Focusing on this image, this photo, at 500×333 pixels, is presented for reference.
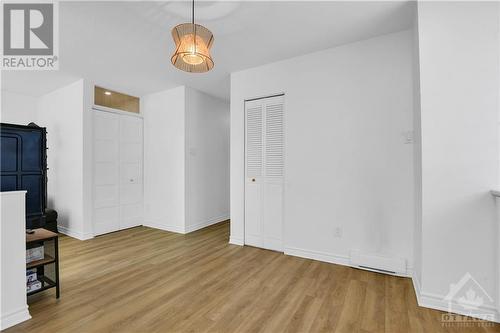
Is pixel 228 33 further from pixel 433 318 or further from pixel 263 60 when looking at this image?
pixel 433 318

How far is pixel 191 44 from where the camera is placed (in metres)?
1.88

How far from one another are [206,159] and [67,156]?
Answer: 8.35 feet

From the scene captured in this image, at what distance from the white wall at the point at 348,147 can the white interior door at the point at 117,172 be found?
2998mm

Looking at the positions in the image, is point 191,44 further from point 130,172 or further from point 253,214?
point 130,172

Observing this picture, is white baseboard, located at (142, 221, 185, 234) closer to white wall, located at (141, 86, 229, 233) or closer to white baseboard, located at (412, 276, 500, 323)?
white wall, located at (141, 86, 229, 233)

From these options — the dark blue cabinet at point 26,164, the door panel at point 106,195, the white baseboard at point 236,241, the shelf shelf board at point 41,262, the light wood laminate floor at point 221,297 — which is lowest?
the light wood laminate floor at point 221,297

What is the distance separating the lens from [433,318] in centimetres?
196

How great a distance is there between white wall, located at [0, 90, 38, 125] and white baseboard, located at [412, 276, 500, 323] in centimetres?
703

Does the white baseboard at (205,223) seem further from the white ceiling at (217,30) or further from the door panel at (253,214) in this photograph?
the white ceiling at (217,30)

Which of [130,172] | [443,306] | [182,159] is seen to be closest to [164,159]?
[182,159]

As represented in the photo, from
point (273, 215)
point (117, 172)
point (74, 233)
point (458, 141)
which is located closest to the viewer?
point (458, 141)

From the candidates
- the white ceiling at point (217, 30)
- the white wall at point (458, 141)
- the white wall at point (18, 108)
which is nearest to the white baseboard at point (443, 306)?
the white wall at point (458, 141)

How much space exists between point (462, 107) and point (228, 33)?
8.01ft

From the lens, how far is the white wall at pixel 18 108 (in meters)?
4.63
